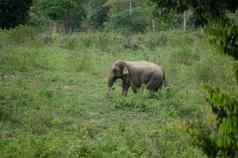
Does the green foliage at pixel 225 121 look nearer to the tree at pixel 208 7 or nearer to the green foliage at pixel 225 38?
the green foliage at pixel 225 38

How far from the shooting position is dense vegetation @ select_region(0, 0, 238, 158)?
4035 millimetres

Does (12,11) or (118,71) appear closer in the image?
(118,71)

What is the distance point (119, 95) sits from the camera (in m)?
14.2

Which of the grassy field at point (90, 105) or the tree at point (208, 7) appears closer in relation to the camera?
the tree at point (208, 7)

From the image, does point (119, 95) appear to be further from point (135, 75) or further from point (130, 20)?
point (130, 20)

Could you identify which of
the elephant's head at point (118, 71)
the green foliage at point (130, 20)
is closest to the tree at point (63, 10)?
the green foliage at point (130, 20)

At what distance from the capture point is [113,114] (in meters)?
11.9

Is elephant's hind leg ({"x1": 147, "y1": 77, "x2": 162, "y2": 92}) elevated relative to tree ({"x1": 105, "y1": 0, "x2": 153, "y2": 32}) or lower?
lower

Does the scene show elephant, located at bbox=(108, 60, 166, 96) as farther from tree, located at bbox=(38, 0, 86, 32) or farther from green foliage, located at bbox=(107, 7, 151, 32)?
tree, located at bbox=(38, 0, 86, 32)

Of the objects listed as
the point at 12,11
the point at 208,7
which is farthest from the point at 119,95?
the point at 12,11

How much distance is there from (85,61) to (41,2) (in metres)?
24.2

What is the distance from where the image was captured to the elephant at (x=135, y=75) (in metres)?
14.8

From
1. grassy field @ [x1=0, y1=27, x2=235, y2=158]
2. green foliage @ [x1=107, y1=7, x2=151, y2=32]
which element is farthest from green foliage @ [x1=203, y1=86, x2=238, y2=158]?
green foliage @ [x1=107, y1=7, x2=151, y2=32]

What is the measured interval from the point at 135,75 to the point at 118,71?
2.03 feet
